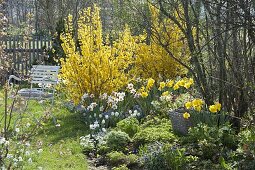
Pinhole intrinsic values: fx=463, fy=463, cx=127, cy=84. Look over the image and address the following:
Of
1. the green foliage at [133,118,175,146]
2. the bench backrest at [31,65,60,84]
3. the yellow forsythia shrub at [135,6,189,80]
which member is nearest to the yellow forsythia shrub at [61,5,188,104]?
the bench backrest at [31,65,60,84]

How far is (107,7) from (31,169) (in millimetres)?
18020

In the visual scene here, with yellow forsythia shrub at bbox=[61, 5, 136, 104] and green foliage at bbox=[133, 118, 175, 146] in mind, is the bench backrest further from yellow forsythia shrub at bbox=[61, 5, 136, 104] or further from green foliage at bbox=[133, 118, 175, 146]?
green foliage at bbox=[133, 118, 175, 146]

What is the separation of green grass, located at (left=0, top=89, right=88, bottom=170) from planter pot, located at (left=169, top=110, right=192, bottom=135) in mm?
1317

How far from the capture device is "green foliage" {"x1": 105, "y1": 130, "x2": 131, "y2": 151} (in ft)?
19.8

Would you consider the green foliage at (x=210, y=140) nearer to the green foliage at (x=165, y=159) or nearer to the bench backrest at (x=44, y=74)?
the green foliage at (x=165, y=159)

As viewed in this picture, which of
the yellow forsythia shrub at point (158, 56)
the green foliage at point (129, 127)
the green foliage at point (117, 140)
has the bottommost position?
the green foliage at point (117, 140)

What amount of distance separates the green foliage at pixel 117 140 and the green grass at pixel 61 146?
0.39 m

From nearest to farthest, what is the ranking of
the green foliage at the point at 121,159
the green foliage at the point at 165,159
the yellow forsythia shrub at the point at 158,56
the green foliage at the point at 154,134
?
1. the green foliage at the point at 165,159
2. the green foliage at the point at 121,159
3. the green foliage at the point at 154,134
4. the yellow forsythia shrub at the point at 158,56

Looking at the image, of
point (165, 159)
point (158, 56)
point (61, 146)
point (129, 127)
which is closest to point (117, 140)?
point (129, 127)

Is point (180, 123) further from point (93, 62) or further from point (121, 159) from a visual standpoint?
point (93, 62)

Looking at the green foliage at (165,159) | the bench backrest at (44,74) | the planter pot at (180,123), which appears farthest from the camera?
the bench backrest at (44,74)

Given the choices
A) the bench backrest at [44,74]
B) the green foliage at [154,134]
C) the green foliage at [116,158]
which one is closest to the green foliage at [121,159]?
the green foliage at [116,158]

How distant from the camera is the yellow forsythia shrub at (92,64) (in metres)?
7.75

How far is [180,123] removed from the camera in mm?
6211
